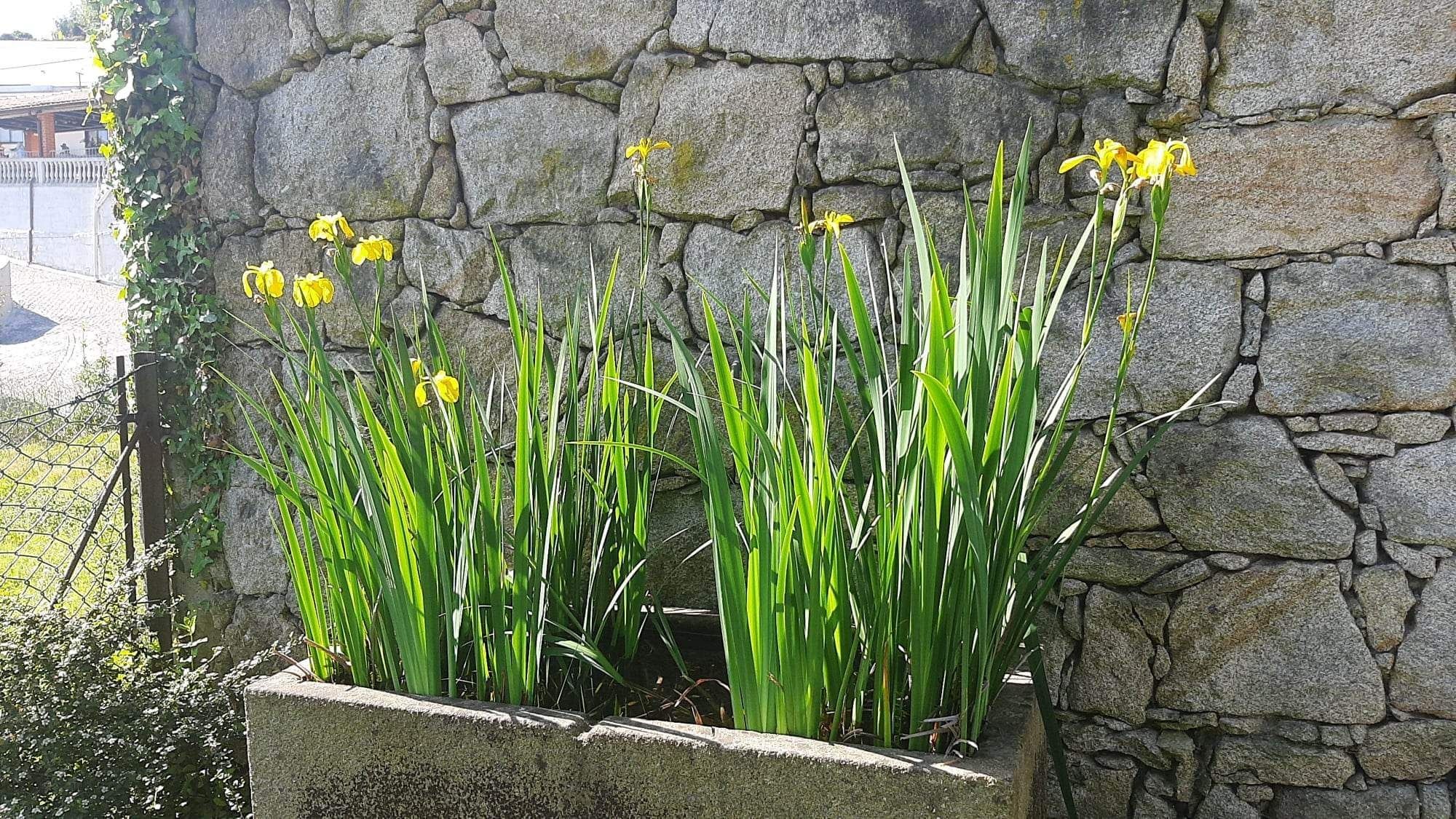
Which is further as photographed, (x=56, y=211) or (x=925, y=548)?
(x=56, y=211)

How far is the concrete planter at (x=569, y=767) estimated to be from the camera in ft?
4.16

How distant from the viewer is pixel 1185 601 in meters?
1.92

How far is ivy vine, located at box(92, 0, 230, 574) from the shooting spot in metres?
2.67

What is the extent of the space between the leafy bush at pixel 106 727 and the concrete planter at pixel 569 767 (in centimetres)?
59

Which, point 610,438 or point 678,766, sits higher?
point 610,438

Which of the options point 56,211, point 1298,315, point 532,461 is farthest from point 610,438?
point 56,211

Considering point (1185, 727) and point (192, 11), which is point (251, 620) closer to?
point (192, 11)

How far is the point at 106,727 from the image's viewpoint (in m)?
2.03

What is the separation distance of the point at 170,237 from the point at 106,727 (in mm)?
1314

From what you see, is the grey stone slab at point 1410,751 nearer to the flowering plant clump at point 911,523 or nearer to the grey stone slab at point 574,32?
the flowering plant clump at point 911,523

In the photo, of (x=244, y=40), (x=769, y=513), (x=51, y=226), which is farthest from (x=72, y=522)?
(x=51, y=226)

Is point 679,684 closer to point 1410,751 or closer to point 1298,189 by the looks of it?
point 1410,751

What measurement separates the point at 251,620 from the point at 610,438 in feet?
5.13

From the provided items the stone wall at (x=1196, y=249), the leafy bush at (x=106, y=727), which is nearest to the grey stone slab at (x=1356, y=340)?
the stone wall at (x=1196, y=249)
